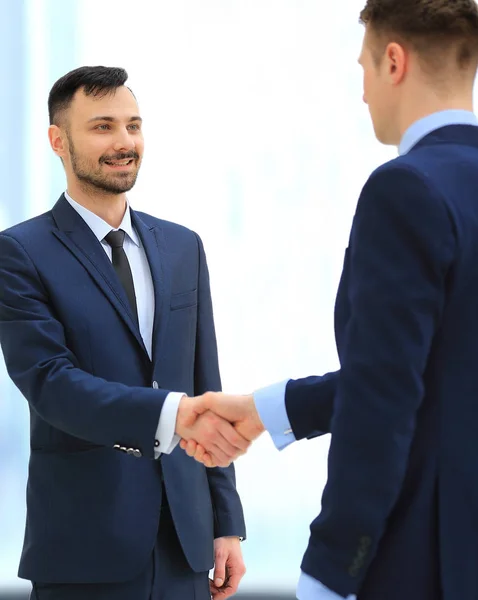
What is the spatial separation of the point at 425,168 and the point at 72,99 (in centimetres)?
122

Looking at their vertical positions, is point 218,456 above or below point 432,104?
below

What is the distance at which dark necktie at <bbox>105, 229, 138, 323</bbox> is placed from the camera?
2135 mm

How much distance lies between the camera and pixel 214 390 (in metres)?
2.24

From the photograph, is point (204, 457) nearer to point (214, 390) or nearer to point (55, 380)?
point (214, 390)

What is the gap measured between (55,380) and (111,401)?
13cm

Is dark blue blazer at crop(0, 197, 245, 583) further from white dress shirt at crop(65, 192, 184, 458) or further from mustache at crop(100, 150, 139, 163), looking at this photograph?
mustache at crop(100, 150, 139, 163)

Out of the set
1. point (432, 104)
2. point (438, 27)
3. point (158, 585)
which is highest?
point (438, 27)

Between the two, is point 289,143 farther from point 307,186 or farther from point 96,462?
point 96,462

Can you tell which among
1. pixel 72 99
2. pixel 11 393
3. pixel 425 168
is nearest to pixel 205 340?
pixel 72 99

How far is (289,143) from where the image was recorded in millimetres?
3812

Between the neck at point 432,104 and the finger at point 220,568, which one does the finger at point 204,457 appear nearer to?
the finger at point 220,568

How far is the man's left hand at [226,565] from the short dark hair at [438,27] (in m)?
1.22

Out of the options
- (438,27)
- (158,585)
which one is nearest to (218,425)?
(158,585)

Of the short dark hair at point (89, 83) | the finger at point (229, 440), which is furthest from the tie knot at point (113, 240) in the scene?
the finger at point (229, 440)
